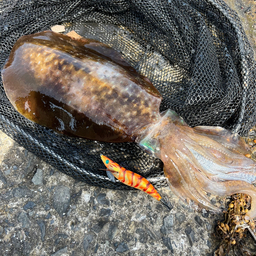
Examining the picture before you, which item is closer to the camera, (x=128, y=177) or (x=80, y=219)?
(x=128, y=177)

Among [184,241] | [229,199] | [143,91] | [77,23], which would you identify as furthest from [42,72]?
[229,199]

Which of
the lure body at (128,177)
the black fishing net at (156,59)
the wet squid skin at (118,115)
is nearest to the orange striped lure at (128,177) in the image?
the lure body at (128,177)

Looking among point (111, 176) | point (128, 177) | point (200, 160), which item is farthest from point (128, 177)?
point (200, 160)

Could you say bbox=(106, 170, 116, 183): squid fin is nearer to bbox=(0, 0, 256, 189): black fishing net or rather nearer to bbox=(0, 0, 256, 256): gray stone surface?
bbox=(0, 0, 256, 189): black fishing net

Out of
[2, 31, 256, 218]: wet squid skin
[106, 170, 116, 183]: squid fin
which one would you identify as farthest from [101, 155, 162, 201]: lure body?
[2, 31, 256, 218]: wet squid skin

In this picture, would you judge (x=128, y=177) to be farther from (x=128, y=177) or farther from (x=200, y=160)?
(x=200, y=160)

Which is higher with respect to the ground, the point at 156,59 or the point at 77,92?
the point at 156,59
